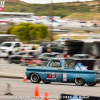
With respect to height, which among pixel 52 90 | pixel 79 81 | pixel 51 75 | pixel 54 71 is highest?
pixel 54 71

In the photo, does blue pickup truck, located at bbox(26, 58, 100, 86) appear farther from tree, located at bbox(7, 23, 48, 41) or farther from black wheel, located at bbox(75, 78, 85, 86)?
tree, located at bbox(7, 23, 48, 41)

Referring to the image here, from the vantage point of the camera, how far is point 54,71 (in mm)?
15812

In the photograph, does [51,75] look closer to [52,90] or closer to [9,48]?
[52,90]

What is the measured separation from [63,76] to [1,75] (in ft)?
24.2

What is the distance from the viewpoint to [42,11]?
181250 mm

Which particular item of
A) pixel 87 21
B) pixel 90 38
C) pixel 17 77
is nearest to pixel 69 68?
pixel 17 77

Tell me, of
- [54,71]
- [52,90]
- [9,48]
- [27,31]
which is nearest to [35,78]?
[54,71]

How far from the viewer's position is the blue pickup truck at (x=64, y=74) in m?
15.1

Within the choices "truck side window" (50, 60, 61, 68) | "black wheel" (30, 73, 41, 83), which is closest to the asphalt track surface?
"truck side window" (50, 60, 61, 68)

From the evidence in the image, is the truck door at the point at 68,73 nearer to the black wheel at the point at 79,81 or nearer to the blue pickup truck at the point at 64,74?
the blue pickup truck at the point at 64,74

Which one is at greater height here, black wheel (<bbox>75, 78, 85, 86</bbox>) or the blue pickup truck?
the blue pickup truck

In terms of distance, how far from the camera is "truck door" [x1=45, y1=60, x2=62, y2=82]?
1570 centimetres

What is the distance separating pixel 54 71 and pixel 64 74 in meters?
0.60

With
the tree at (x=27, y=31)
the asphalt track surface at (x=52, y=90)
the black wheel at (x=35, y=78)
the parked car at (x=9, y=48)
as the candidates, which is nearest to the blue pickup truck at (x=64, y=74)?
the black wheel at (x=35, y=78)
